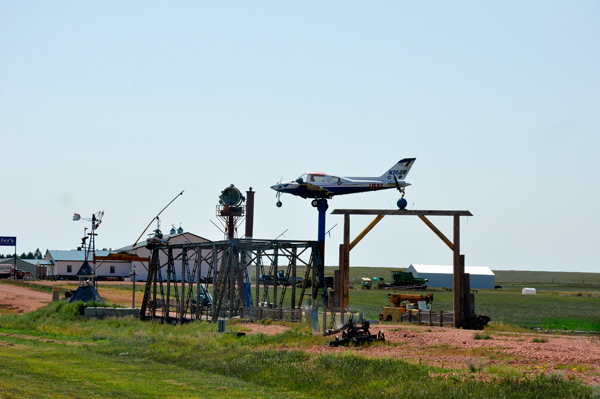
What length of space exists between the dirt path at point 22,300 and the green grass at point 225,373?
2606cm

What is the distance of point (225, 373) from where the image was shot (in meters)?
22.9

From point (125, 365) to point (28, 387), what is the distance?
263 inches

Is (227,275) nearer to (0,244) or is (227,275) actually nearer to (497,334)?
(497,334)

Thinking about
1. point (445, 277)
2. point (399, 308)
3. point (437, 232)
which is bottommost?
point (399, 308)

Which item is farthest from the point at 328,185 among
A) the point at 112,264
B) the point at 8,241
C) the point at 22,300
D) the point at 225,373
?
the point at 8,241

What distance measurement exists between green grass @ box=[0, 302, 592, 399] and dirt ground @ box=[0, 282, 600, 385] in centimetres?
113

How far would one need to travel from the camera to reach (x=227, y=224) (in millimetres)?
73625

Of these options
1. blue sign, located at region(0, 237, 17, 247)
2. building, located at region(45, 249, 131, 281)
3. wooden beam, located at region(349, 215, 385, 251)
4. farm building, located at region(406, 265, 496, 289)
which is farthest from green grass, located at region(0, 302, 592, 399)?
blue sign, located at region(0, 237, 17, 247)

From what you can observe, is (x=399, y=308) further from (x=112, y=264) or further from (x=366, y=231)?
(x=112, y=264)

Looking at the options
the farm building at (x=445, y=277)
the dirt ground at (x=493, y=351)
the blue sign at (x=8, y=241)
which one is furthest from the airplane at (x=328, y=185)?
the blue sign at (x=8, y=241)

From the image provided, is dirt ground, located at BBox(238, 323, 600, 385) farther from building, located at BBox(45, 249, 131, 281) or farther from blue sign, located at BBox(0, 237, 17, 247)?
blue sign, located at BBox(0, 237, 17, 247)

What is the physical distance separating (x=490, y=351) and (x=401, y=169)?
17.4 meters

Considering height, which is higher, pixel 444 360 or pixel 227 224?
pixel 227 224

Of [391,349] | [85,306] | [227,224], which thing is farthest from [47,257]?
[391,349]
